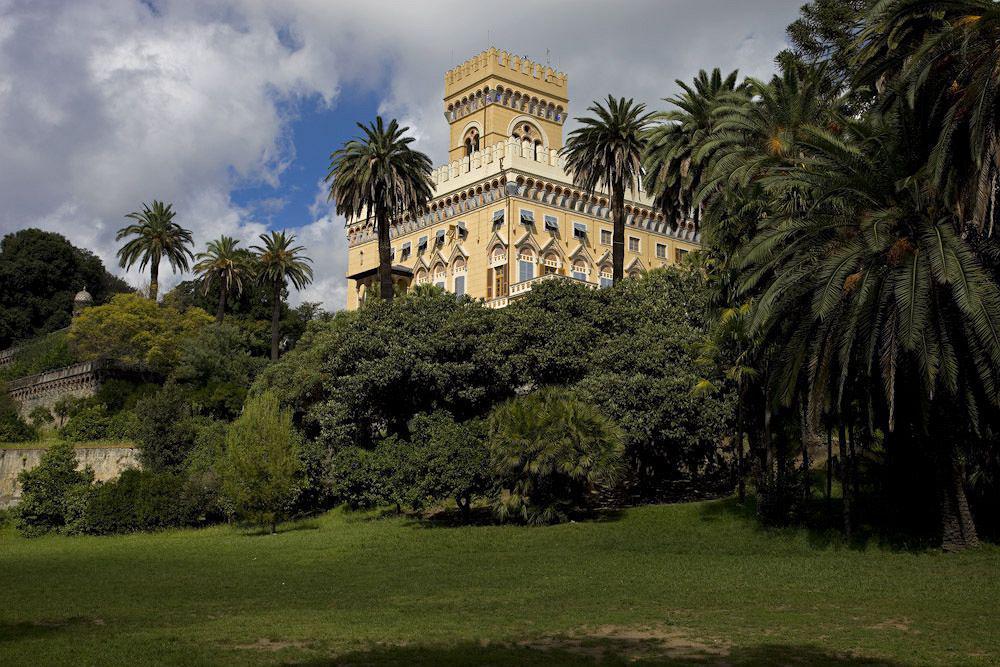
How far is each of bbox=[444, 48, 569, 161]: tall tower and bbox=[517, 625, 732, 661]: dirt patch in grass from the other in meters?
59.6

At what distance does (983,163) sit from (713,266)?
12734 millimetres

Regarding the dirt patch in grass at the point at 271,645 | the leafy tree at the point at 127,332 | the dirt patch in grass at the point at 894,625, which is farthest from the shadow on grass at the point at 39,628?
the leafy tree at the point at 127,332

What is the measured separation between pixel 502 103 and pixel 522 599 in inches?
2320

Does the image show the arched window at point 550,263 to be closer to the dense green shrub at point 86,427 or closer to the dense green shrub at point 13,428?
the dense green shrub at point 86,427

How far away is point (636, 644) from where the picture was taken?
1593cm

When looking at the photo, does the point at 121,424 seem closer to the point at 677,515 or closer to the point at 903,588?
the point at 677,515

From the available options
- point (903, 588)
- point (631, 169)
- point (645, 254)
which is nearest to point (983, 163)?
point (903, 588)

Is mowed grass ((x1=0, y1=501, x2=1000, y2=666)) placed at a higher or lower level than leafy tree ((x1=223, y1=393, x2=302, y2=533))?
lower

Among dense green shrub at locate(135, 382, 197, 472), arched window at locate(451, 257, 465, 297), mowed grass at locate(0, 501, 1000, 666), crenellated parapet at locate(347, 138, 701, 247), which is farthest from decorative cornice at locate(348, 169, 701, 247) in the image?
mowed grass at locate(0, 501, 1000, 666)

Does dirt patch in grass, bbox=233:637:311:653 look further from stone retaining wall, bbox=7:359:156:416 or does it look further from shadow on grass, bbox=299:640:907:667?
stone retaining wall, bbox=7:359:156:416

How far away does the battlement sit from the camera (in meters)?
75.6

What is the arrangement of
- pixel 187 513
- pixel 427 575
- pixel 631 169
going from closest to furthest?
pixel 427 575
pixel 187 513
pixel 631 169

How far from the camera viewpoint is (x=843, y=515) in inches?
1173

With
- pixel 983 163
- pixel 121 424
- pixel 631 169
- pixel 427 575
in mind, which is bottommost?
pixel 427 575
